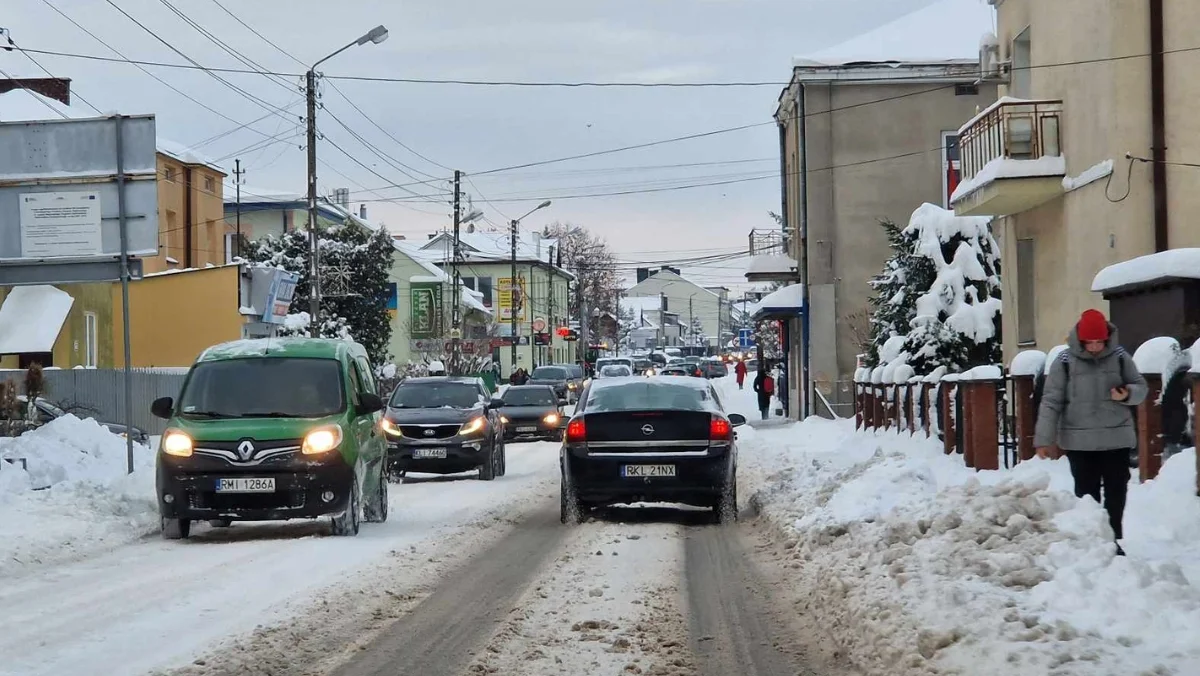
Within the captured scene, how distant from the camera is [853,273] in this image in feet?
137

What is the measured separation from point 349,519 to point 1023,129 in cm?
1376

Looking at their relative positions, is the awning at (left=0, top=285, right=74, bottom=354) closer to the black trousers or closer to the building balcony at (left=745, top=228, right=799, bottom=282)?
the building balcony at (left=745, top=228, right=799, bottom=282)

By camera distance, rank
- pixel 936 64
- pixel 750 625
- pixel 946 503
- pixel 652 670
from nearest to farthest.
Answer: pixel 652 670 < pixel 750 625 < pixel 946 503 < pixel 936 64

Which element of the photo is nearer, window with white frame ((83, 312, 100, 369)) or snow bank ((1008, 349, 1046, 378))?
snow bank ((1008, 349, 1046, 378))

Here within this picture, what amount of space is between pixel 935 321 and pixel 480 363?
3890 cm

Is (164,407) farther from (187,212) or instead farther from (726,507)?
(187,212)

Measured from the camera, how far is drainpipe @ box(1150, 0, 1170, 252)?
2000 centimetres

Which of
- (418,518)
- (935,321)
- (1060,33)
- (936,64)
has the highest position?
(936,64)

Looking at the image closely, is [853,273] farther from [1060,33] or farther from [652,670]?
[652,670]

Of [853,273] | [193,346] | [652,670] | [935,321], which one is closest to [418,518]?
[652,670]

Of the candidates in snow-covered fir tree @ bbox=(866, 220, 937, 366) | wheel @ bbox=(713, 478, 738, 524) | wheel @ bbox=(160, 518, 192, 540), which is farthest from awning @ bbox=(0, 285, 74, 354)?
wheel @ bbox=(713, 478, 738, 524)

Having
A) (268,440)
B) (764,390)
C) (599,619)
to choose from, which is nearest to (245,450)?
(268,440)

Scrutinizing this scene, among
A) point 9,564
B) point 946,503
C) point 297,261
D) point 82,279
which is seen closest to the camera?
point 946,503

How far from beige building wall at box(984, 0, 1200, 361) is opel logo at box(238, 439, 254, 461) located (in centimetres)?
1254
